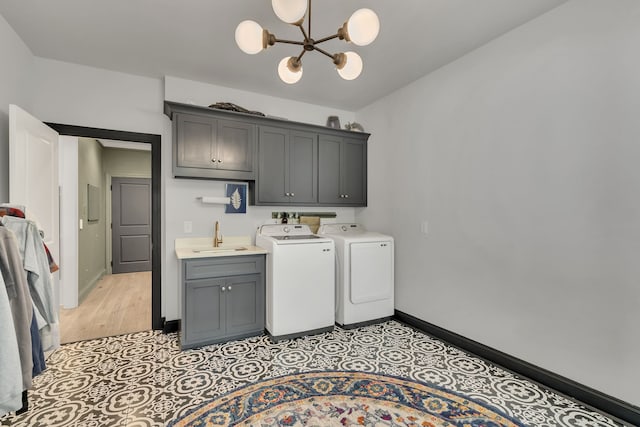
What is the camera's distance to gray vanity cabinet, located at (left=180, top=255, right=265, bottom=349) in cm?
276

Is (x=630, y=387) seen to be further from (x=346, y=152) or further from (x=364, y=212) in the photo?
(x=346, y=152)

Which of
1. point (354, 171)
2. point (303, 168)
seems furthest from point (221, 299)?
point (354, 171)

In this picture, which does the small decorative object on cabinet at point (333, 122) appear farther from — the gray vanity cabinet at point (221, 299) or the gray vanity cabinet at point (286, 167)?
the gray vanity cabinet at point (221, 299)

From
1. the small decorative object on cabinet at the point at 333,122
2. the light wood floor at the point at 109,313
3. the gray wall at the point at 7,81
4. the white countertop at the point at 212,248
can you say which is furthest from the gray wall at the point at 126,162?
the small decorative object on cabinet at the point at 333,122

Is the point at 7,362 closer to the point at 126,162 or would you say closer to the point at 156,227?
the point at 156,227

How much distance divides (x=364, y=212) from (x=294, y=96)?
5.70ft

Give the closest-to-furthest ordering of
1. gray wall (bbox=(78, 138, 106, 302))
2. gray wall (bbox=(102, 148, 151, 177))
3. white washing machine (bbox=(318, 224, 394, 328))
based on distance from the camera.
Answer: white washing machine (bbox=(318, 224, 394, 328)) < gray wall (bbox=(78, 138, 106, 302)) < gray wall (bbox=(102, 148, 151, 177))

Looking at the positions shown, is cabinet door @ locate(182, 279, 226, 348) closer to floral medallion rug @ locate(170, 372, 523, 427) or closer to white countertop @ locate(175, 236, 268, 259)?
white countertop @ locate(175, 236, 268, 259)

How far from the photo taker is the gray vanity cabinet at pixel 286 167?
3359 millimetres

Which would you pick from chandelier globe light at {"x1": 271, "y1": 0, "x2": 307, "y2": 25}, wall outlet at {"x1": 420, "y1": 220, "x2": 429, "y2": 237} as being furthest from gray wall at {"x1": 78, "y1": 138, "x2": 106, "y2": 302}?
wall outlet at {"x1": 420, "y1": 220, "x2": 429, "y2": 237}

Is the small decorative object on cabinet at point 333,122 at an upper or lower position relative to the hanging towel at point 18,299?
upper

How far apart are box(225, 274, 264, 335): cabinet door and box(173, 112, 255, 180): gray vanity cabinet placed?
110 cm

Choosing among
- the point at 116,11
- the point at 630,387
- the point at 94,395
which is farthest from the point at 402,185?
the point at 94,395

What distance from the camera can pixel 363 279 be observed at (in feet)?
10.9
